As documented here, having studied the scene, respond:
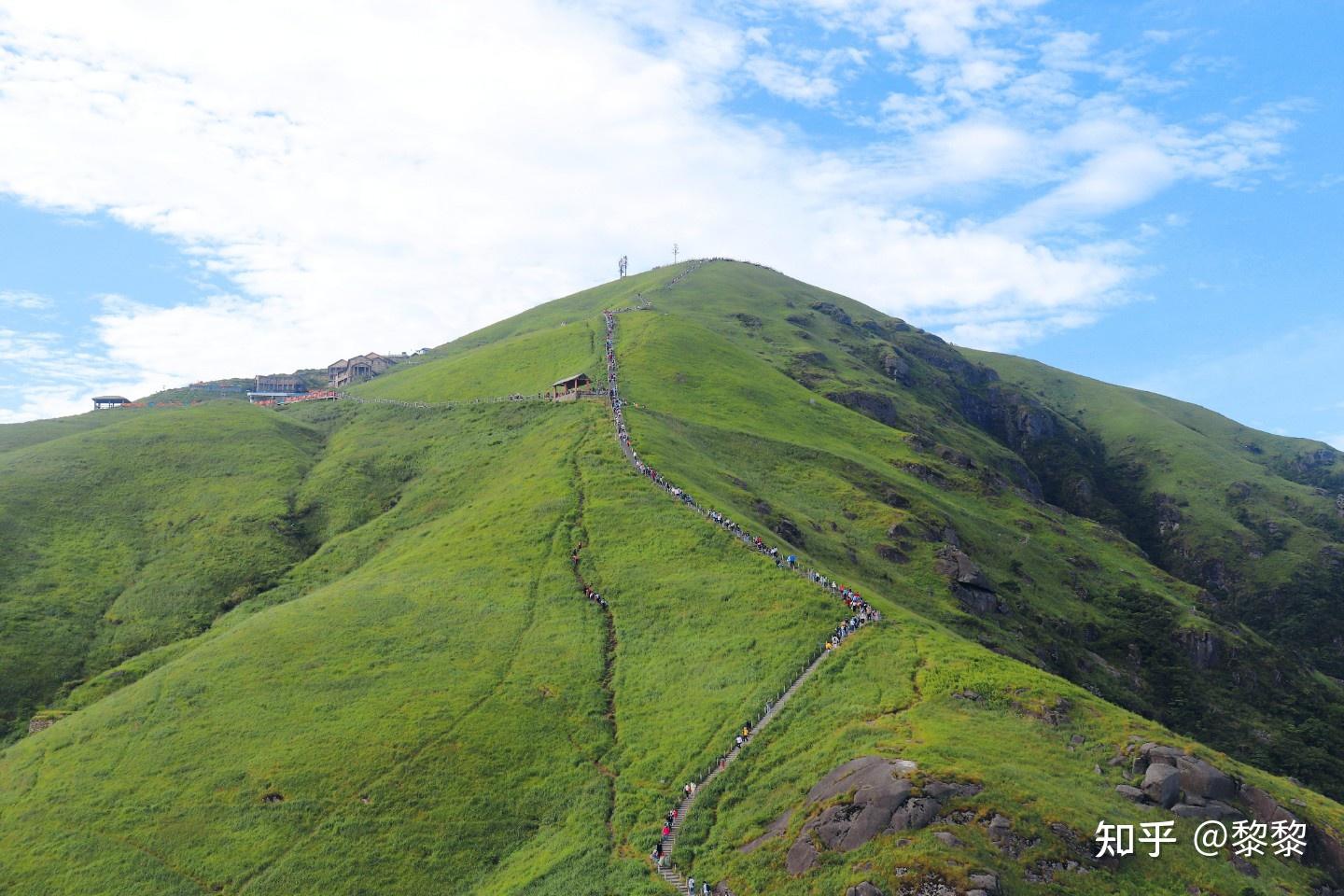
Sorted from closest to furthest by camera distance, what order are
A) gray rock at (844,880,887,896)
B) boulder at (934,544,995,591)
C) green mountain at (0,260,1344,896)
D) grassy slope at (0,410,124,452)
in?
gray rock at (844,880,887,896), green mountain at (0,260,1344,896), boulder at (934,544,995,591), grassy slope at (0,410,124,452)

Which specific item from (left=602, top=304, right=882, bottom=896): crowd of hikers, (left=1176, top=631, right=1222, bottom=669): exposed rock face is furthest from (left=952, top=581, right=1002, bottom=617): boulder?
(left=1176, top=631, right=1222, bottom=669): exposed rock face

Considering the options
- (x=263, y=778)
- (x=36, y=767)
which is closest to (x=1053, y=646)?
(x=263, y=778)

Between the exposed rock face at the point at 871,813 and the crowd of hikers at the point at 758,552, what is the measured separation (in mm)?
5811

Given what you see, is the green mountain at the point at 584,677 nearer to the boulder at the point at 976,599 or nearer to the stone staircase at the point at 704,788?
the stone staircase at the point at 704,788

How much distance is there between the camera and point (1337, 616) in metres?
170

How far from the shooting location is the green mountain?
4275 cm

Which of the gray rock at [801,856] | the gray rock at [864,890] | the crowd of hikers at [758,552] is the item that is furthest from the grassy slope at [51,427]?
the gray rock at [864,890]

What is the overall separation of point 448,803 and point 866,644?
30.1 m

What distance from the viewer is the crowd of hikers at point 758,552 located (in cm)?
4697

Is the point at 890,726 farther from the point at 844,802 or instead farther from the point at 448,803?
the point at 448,803

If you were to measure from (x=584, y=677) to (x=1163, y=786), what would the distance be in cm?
3807

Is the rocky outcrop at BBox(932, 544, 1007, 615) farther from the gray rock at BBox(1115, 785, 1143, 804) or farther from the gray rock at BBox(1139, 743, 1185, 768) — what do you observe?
the gray rock at BBox(1115, 785, 1143, 804)

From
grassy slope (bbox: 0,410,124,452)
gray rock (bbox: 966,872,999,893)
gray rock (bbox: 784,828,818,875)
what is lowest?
gray rock (bbox: 784,828,818,875)

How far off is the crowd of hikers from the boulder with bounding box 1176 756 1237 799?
22.7 meters
